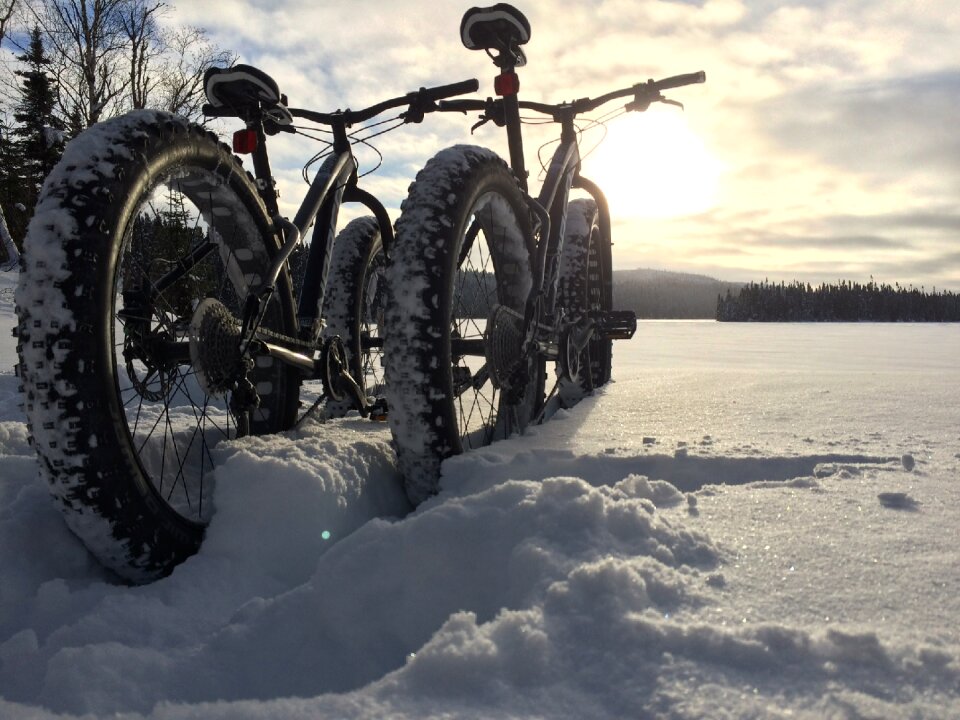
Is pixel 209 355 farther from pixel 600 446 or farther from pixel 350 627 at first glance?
pixel 600 446

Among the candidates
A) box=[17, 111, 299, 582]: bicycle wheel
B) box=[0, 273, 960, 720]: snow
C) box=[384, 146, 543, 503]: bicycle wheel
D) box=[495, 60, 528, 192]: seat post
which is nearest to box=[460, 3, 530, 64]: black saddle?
box=[495, 60, 528, 192]: seat post

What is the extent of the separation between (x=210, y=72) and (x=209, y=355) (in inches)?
47.8

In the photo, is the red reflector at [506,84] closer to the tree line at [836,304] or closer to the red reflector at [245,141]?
the red reflector at [245,141]

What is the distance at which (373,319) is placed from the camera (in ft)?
14.7

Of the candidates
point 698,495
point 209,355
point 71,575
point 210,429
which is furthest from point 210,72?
point 698,495

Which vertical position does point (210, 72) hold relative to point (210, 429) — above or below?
above

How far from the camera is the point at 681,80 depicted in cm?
378

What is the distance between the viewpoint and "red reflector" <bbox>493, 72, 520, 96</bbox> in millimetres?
3082

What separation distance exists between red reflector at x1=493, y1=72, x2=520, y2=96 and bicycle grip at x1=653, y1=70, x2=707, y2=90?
1259 millimetres

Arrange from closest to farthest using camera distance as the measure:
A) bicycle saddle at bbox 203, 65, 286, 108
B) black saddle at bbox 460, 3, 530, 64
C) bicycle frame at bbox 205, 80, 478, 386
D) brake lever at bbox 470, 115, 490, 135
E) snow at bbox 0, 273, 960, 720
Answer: snow at bbox 0, 273, 960, 720 < bicycle frame at bbox 205, 80, 478, 386 < bicycle saddle at bbox 203, 65, 286, 108 < black saddle at bbox 460, 3, 530, 64 < brake lever at bbox 470, 115, 490, 135

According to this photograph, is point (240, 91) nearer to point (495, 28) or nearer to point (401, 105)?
point (401, 105)

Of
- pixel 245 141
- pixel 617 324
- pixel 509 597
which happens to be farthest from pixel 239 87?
pixel 617 324

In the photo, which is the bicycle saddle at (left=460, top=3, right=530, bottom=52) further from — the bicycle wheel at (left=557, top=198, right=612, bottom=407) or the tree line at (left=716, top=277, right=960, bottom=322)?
the tree line at (left=716, top=277, right=960, bottom=322)

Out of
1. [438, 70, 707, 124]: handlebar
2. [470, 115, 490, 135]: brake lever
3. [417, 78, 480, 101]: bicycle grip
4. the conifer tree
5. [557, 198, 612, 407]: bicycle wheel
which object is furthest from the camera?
the conifer tree
